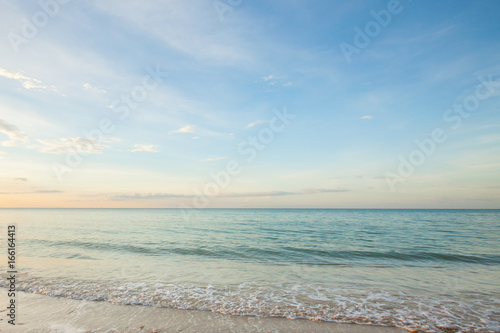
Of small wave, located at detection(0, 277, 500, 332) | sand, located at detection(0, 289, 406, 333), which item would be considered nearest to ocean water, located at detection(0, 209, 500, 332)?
small wave, located at detection(0, 277, 500, 332)

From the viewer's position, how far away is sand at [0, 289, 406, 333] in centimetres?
678

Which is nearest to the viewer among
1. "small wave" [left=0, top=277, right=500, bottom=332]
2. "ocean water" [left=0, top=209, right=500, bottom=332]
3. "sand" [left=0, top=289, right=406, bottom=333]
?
"sand" [left=0, top=289, right=406, bottom=333]

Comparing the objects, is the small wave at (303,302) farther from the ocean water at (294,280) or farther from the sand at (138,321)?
the sand at (138,321)

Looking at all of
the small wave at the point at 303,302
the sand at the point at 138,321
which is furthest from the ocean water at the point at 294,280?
the sand at the point at 138,321

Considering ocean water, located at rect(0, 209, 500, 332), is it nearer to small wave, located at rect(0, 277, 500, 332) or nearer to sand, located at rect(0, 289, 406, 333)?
small wave, located at rect(0, 277, 500, 332)

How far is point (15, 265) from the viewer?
1398 cm

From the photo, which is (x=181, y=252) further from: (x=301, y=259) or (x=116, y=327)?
(x=116, y=327)

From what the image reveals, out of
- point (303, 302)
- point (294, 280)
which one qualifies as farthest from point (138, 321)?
point (294, 280)

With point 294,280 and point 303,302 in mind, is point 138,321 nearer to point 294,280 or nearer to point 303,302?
point 303,302

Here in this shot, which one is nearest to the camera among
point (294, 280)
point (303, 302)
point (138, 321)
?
point (138, 321)

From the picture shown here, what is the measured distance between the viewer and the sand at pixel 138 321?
267 inches

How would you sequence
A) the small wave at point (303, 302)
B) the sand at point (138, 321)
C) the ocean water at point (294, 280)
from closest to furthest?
the sand at point (138, 321), the small wave at point (303, 302), the ocean water at point (294, 280)

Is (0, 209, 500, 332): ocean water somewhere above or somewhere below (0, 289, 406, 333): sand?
below

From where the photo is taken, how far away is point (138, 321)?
724 centimetres
